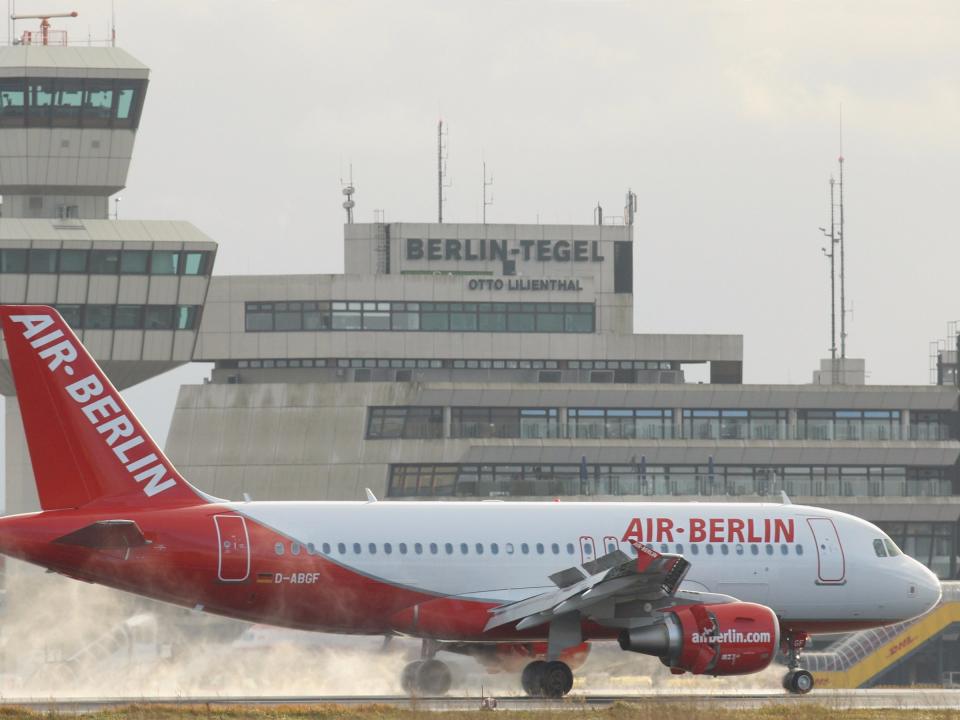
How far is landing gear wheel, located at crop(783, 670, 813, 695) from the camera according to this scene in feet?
150

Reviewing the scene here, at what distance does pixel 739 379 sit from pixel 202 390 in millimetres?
27656

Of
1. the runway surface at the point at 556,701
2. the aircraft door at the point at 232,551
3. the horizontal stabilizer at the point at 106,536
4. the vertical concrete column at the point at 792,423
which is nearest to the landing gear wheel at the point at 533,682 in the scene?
the runway surface at the point at 556,701

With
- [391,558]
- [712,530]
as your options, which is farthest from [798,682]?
[391,558]

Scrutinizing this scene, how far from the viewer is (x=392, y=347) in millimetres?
102125

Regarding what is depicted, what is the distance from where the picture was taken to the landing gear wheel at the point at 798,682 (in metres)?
45.8

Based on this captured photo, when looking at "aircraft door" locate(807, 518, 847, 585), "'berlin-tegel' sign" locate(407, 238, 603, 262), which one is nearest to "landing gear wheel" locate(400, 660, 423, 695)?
"aircraft door" locate(807, 518, 847, 585)

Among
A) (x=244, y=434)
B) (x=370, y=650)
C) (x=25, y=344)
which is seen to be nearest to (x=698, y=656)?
(x=370, y=650)

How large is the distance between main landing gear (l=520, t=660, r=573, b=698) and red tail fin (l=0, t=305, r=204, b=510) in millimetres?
8035

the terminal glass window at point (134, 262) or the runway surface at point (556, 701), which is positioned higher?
the terminal glass window at point (134, 262)

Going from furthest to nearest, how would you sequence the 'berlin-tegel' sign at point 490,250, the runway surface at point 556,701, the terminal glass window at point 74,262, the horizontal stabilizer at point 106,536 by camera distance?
the 'berlin-tegel' sign at point 490,250 < the terminal glass window at point 74,262 < the horizontal stabilizer at point 106,536 < the runway surface at point 556,701

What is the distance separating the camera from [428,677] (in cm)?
4484

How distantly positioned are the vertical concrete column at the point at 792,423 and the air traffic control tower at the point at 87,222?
29.9m

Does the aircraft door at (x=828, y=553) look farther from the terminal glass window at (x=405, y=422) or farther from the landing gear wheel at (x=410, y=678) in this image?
the terminal glass window at (x=405, y=422)

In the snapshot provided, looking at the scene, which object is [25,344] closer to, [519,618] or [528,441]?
[519,618]
